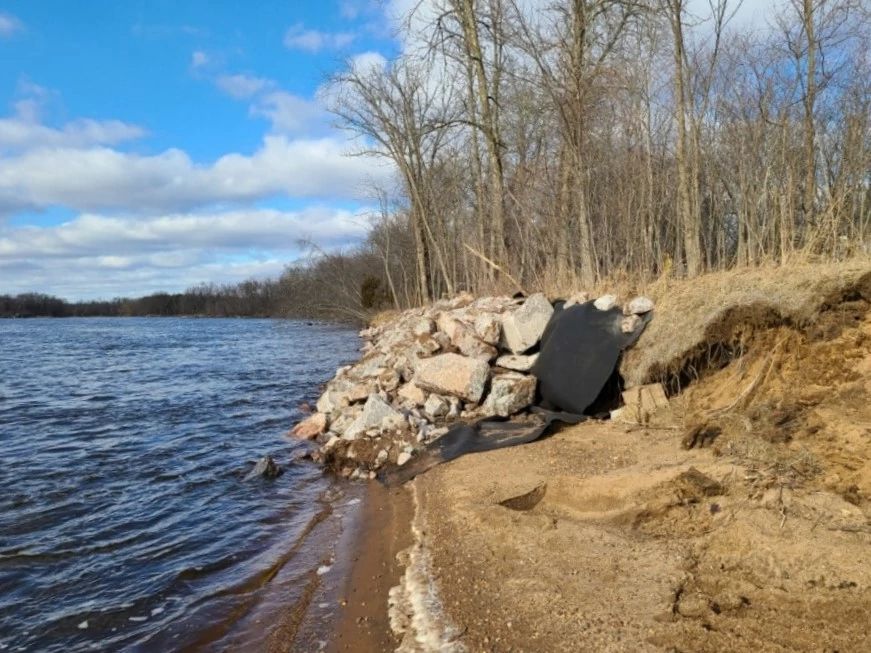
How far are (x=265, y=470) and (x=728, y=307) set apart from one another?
5879mm

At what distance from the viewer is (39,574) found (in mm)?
4832

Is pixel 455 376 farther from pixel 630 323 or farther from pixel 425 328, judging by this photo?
pixel 630 323

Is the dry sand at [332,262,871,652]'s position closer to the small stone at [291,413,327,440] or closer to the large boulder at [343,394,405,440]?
the large boulder at [343,394,405,440]

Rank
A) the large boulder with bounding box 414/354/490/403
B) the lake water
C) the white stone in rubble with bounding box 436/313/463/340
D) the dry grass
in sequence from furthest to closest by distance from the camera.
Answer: the white stone in rubble with bounding box 436/313/463/340, the large boulder with bounding box 414/354/490/403, the dry grass, the lake water

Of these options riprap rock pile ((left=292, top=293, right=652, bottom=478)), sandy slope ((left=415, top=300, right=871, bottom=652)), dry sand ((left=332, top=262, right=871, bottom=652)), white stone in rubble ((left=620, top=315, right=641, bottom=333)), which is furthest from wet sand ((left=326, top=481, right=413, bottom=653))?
white stone in rubble ((left=620, top=315, right=641, bottom=333))

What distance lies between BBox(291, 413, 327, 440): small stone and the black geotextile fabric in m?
2.65

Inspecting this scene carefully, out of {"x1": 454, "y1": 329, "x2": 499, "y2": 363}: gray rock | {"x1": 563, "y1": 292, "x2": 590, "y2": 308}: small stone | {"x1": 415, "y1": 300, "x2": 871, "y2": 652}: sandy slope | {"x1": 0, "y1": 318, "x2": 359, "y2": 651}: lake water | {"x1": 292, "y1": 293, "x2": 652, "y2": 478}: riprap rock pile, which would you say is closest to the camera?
{"x1": 415, "y1": 300, "x2": 871, "y2": 652}: sandy slope

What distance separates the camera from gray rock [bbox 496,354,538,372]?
8.45 metres

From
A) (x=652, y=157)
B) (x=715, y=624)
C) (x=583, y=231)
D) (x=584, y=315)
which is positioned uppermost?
(x=652, y=157)

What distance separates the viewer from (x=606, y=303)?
8148 millimetres

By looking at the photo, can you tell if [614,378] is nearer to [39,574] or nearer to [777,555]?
[777,555]

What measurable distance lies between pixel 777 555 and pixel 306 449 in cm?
639

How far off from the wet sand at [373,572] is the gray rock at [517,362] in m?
2.96

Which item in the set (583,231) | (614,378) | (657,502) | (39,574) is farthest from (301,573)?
(583,231)
